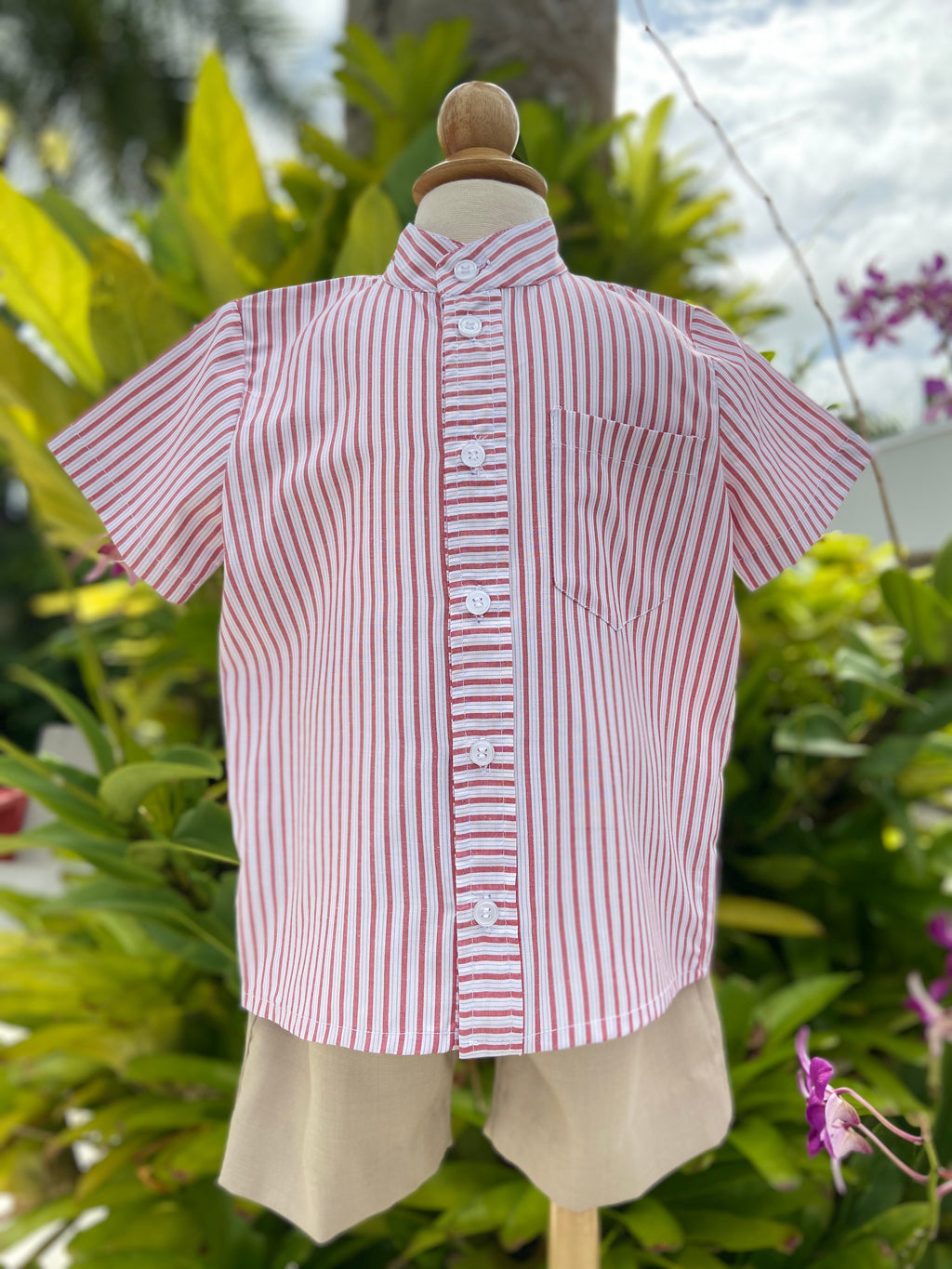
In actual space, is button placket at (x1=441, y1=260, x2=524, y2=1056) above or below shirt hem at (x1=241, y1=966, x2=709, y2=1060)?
above

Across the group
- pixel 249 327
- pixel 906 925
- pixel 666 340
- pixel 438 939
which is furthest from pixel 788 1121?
pixel 249 327

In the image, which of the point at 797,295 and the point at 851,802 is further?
the point at 851,802

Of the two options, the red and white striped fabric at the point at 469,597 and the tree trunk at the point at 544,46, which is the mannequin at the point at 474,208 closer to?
the red and white striped fabric at the point at 469,597

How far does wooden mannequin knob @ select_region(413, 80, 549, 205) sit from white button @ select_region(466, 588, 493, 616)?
29 centimetres

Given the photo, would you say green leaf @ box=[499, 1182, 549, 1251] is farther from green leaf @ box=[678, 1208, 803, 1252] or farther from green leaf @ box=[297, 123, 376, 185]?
green leaf @ box=[297, 123, 376, 185]

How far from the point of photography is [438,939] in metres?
0.54

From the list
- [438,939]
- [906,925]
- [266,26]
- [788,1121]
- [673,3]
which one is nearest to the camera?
[438,939]

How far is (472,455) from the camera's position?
566mm

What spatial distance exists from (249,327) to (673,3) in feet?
1.68

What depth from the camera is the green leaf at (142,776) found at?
0.69m

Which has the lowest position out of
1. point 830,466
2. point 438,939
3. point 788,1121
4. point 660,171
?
point 788,1121

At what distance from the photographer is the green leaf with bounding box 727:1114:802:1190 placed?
0.89 metres

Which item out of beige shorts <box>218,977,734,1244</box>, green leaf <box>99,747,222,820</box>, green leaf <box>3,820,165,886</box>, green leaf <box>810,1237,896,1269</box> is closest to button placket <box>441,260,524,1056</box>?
beige shorts <box>218,977,734,1244</box>

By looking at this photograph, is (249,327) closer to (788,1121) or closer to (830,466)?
(830,466)
